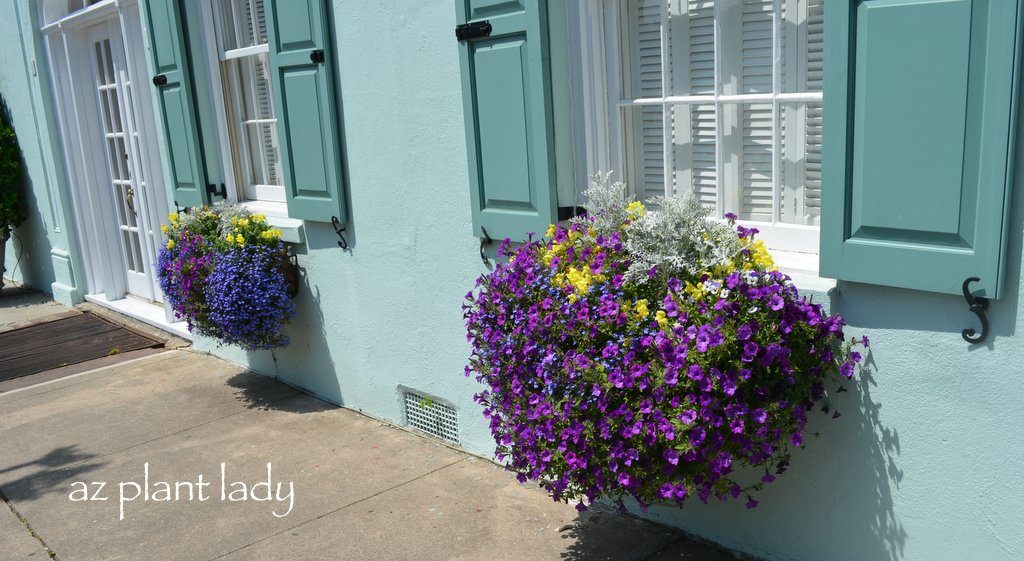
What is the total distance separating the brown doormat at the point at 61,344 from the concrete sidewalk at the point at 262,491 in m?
0.99

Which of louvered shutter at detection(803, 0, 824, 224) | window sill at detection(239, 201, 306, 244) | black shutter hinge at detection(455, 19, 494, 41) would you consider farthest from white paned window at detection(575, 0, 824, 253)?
window sill at detection(239, 201, 306, 244)

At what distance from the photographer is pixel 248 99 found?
5852 mm

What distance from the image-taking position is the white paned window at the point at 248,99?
18.4 feet

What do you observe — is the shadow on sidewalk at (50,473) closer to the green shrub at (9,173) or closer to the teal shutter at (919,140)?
the teal shutter at (919,140)

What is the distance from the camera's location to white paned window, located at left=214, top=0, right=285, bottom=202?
18.4ft

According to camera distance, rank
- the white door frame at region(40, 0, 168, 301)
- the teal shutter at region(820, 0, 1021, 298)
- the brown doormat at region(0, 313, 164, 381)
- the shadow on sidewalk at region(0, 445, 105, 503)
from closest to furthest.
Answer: the teal shutter at region(820, 0, 1021, 298), the shadow on sidewalk at region(0, 445, 105, 503), the brown doormat at region(0, 313, 164, 381), the white door frame at region(40, 0, 168, 301)

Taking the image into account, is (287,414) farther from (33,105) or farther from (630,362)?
(33,105)

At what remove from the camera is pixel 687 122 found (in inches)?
139

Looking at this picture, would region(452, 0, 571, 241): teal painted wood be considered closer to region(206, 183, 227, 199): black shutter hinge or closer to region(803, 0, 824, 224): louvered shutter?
region(803, 0, 824, 224): louvered shutter

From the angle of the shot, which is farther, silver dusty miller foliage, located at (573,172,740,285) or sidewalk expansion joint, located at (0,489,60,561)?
sidewalk expansion joint, located at (0,489,60,561)

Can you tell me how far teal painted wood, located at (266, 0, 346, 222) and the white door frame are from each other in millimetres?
2341

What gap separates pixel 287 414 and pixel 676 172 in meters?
2.90

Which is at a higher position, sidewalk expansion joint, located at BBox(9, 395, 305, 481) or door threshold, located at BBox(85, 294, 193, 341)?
door threshold, located at BBox(85, 294, 193, 341)

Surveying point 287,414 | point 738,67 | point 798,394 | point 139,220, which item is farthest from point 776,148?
point 139,220
